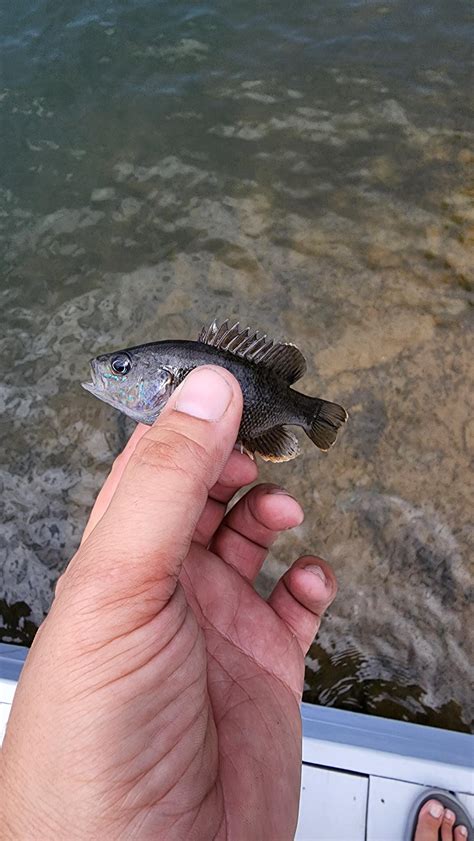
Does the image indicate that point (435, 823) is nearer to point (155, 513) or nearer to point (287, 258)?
point (155, 513)

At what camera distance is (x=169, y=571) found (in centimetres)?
176

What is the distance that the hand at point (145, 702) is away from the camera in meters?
1.63

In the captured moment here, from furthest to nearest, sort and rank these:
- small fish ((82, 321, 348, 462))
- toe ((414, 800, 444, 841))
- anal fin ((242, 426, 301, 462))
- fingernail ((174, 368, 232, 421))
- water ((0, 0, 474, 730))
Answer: water ((0, 0, 474, 730)) < anal fin ((242, 426, 301, 462)) < small fish ((82, 321, 348, 462)) < toe ((414, 800, 444, 841)) < fingernail ((174, 368, 232, 421))

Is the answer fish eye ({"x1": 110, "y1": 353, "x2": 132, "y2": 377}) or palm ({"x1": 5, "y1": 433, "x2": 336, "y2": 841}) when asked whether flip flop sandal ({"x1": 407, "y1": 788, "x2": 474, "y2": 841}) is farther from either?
fish eye ({"x1": 110, "y1": 353, "x2": 132, "y2": 377})

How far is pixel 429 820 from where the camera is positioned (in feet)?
8.14

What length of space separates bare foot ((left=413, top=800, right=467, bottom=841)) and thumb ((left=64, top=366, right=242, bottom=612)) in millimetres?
1588

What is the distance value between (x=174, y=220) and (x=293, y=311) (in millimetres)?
1888

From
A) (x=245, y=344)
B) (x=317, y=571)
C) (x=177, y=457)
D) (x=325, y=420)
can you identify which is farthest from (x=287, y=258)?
(x=177, y=457)

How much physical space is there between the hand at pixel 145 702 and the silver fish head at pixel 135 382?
0.62 m

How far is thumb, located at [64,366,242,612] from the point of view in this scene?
1.70m

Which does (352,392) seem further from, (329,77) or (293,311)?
(329,77)

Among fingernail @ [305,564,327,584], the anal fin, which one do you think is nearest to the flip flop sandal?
fingernail @ [305,564,327,584]

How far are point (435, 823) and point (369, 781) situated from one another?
11.8 inches

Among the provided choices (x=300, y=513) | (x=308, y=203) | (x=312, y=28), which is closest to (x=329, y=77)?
(x=312, y=28)
